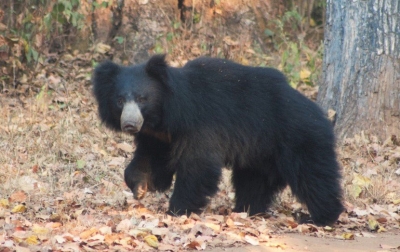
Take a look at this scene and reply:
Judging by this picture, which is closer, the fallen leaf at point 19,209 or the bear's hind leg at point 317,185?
the fallen leaf at point 19,209

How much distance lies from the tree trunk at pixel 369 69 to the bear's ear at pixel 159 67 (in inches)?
115

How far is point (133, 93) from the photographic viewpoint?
220 inches

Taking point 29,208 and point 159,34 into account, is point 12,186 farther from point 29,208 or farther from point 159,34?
point 159,34

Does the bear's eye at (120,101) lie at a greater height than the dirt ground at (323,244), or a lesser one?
greater

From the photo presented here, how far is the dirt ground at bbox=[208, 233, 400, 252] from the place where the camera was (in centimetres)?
478

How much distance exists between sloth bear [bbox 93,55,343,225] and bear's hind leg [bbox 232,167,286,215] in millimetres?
77

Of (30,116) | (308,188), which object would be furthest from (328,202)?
(30,116)

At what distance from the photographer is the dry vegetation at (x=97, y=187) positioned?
475 cm

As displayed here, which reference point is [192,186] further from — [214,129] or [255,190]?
[255,190]

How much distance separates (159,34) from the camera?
1001 centimetres

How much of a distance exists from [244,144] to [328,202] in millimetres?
810

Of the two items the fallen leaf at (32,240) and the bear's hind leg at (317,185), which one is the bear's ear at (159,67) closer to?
the bear's hind leg at (317,185)

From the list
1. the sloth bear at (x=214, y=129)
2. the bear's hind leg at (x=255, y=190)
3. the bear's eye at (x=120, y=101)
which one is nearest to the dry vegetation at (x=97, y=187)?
the bear's hind leg at (x=255, y=190)

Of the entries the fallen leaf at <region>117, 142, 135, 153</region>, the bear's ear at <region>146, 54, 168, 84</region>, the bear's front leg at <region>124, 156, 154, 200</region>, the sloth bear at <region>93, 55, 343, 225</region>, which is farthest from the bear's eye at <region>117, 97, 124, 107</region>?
the fallen leaf at <region>117, 142, 135, 153</region>
